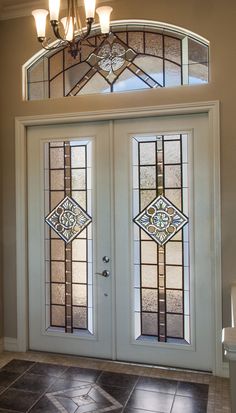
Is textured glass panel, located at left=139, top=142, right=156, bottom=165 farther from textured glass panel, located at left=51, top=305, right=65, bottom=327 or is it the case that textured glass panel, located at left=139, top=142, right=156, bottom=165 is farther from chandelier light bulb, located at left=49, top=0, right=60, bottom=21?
textured glass panel, located at left=51, top=305, right=65, bottom=327

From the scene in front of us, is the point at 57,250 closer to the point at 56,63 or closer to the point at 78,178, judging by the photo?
the point at 78,178

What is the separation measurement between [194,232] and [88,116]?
1448 mm

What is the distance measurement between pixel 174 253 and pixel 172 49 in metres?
1.83

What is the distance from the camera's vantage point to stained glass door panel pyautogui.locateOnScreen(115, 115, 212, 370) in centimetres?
332

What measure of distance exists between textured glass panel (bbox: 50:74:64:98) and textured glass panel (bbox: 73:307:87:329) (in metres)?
2.08

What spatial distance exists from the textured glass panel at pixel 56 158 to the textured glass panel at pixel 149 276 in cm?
128

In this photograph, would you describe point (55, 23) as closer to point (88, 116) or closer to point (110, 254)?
point (88, 116)

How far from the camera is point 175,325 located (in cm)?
340

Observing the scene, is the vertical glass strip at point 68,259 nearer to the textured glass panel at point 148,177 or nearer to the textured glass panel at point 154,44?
the textured glass panel at point 148,177

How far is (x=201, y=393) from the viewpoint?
2961 millimetres

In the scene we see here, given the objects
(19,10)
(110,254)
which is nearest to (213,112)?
(110,254)

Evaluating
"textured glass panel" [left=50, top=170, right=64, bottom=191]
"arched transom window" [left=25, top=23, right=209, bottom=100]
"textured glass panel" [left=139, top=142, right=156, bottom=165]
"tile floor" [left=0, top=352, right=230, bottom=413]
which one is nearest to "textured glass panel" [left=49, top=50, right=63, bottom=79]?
"arched transom window" [left=25, top=23, right=209, bottom=100]

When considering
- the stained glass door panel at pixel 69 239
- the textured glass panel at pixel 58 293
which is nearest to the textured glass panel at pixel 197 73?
the stained glass door panel at pixel 69 239

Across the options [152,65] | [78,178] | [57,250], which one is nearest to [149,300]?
[57,250]
